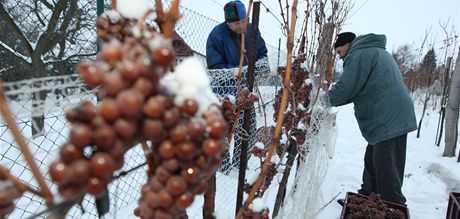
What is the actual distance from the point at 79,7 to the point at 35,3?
79cm

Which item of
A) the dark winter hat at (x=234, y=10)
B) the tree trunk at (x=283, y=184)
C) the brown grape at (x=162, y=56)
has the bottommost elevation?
the tree trunk at (x=283, y=184)

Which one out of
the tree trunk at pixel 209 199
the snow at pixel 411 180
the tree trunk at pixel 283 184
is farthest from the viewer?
the snow at pixel 411 180

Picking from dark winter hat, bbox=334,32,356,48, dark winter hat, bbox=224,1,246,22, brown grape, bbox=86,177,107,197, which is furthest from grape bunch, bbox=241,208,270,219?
dark winter hat, bbox=334,32,356,48

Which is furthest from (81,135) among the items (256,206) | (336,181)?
(336,181)

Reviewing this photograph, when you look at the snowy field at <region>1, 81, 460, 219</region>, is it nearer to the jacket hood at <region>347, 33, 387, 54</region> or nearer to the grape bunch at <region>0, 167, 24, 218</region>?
the jacket hood at <region>347, 33, 387, 54</region>

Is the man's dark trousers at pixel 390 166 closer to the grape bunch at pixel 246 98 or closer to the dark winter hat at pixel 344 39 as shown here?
the dark winter hat at pixel 344 39

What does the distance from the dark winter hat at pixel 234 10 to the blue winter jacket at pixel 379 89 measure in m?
1.03

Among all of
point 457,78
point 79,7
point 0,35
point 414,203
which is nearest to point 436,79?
point 457,78

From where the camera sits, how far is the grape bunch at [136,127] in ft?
1.23

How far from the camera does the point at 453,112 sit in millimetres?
5324

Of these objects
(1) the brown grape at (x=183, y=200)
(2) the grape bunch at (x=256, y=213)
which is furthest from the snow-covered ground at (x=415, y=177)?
(1) the brown grape at (x=183, y=200)

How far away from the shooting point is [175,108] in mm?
411

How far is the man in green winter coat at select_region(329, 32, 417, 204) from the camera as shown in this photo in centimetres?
289

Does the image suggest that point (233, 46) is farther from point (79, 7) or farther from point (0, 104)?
point (79, 7)
